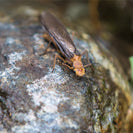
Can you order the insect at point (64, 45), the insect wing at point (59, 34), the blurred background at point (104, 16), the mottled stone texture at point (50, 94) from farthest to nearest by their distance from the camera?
the blurred background at point (104, 16), the insect wing at point (59, 34), the insect at point (64, 45), the mottled stone texture at point (50, 94)

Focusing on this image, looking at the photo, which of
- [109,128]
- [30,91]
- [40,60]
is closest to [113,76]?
[109,128]

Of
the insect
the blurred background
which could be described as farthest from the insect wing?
the blurred background

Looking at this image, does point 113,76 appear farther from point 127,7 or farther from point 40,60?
point 127,7

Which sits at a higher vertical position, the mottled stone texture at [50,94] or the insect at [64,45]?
the insect at [64,45]

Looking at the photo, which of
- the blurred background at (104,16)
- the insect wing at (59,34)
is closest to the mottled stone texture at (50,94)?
the insect wing at (59,34)

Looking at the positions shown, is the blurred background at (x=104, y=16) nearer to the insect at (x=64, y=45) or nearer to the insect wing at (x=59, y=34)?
the insect wing at (x=59, y=34)

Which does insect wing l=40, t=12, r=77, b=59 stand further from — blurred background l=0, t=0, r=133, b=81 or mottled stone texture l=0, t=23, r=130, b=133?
blurred background l=0, t=0, r=133, b=81

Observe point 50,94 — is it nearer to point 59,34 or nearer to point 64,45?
point 64,45
